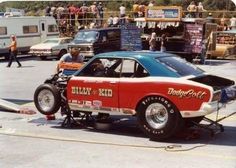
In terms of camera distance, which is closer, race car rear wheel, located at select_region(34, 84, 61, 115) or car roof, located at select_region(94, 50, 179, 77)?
car roof, located at select_region(94, 50, 179, 77)

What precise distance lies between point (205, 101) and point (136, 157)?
159 centimetres

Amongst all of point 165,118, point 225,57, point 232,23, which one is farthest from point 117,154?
point 232,23

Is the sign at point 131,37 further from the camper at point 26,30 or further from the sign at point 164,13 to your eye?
the camper at point 26,30

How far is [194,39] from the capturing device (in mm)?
26891

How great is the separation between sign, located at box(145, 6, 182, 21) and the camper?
8758 mm

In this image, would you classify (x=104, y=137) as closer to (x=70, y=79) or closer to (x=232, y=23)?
(x=70, y=79)

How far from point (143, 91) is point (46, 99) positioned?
7.66 ft

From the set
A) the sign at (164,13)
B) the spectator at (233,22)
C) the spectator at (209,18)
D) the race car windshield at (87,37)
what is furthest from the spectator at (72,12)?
the spectator at (233,22)

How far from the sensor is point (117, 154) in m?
7.96

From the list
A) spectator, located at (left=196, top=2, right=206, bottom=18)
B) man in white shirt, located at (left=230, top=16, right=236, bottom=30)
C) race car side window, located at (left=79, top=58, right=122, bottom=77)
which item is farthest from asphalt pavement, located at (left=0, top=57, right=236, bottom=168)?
man in white shirt, located at (left=230, top=16, right=236, bottom=30)

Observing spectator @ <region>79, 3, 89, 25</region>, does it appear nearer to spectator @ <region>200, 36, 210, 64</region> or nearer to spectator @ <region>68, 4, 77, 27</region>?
spectator @ <region>68, 4, 77, 27</region>

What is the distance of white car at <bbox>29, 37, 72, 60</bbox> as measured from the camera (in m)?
30.5

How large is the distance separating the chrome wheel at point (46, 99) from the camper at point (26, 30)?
2063cm

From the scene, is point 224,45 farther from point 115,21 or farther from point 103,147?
point 103,147
